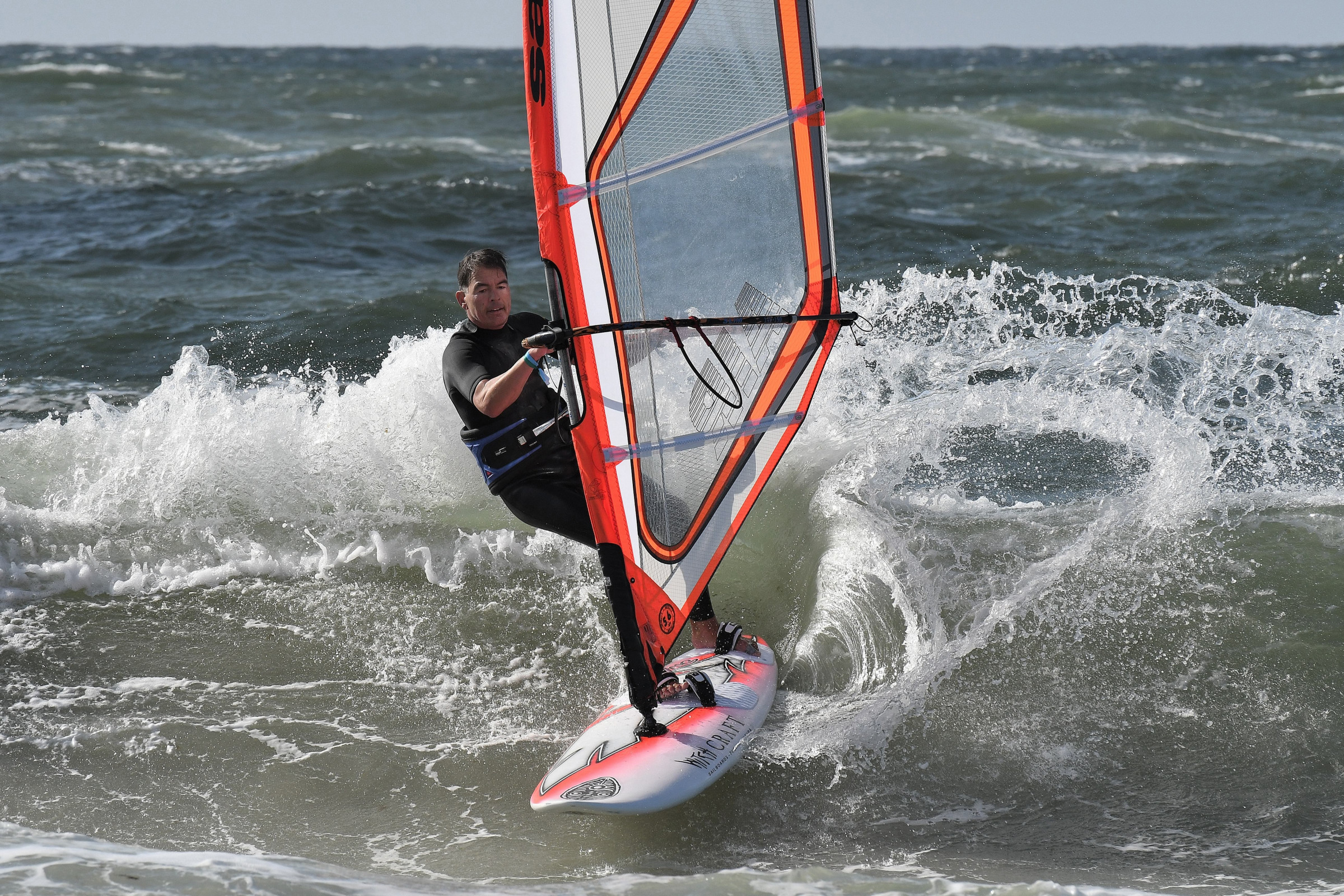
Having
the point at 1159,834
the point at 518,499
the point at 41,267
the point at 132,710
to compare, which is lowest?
the point at 1159,834

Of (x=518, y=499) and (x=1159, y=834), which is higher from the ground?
(x=518, y=499)

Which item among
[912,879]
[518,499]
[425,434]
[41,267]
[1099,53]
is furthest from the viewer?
[1099,53]

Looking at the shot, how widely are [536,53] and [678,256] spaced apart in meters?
0.67

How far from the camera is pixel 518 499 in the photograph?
3412mm

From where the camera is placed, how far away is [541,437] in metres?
3.40

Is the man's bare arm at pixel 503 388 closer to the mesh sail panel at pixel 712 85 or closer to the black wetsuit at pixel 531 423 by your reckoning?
the black wetsuit at pixel 531 423

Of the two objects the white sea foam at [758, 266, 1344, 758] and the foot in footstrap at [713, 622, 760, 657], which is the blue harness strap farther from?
the white sea foam at [758, 266, 1344, 758]

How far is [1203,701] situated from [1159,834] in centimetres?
68

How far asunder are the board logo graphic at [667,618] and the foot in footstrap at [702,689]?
19 centimetres

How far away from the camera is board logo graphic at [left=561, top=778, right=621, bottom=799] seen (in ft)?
9.48

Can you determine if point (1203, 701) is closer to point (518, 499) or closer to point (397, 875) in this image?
point (518, 499)

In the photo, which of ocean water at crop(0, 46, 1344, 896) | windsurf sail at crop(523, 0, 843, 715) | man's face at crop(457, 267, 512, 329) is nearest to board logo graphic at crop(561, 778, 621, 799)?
ocean water at crop(0, 46, 1344, 896)

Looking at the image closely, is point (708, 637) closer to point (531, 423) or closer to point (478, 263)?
point (531, 423)

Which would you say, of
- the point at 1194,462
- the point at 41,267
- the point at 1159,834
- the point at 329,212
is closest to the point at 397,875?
the point at 1159,834
